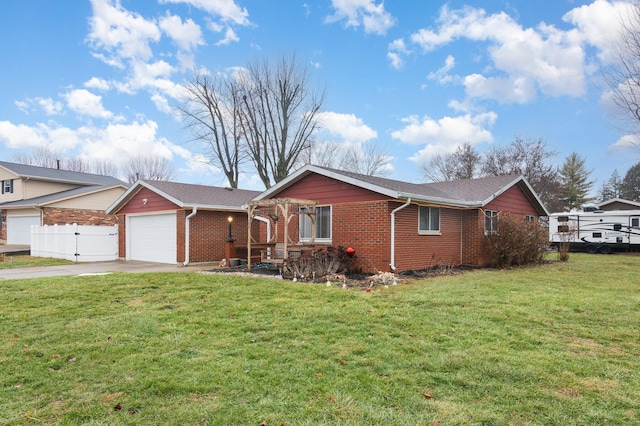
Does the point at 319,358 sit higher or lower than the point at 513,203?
lower

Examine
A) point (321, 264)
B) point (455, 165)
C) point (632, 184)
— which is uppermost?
point (455, 165)

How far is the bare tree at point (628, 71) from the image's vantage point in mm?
11008

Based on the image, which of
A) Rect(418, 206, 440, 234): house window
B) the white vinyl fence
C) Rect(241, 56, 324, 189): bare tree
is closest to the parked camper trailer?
Rect(418, 206, 440, 234): house window

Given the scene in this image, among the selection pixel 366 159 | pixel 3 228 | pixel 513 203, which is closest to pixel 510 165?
pixel 366 159

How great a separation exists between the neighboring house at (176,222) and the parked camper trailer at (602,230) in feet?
58.0

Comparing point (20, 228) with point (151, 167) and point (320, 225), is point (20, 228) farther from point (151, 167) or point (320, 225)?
point (320, 225)

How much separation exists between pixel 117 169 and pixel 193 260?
1490 inches

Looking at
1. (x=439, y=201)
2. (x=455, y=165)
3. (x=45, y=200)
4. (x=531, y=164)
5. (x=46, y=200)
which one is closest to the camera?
(x=439, y=201)

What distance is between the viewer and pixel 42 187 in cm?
2823

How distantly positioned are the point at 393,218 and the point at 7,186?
30080 millimetres

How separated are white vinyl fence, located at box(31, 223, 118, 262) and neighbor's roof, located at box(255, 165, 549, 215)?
7.76m

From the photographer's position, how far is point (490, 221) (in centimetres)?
1516

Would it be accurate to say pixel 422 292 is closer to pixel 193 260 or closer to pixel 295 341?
pixel 295 341

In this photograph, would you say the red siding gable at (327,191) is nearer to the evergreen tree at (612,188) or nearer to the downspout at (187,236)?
the downspout at (187,236)
